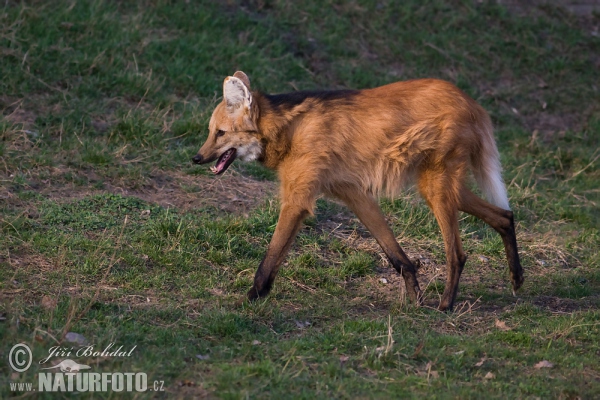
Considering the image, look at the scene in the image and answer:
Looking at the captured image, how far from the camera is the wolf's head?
4.45 meters

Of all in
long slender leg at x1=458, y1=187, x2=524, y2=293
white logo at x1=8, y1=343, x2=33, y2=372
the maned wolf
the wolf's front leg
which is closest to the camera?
white logo at x1=8, y1=343, x2=33, y2=372

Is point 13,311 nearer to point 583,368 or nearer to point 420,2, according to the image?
point 583,368

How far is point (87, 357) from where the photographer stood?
128 inches

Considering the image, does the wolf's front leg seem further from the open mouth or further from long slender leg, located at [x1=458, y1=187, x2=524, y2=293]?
long slender leg, located at [x1=458, y1=187, x2=524, y2=293]

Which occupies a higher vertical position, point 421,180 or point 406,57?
point 421,180

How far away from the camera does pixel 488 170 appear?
471 centimetres

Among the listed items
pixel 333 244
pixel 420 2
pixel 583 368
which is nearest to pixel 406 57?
pixel 420 2

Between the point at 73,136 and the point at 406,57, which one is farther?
the point at 406,57

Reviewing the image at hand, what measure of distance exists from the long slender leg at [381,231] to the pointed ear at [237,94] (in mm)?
799

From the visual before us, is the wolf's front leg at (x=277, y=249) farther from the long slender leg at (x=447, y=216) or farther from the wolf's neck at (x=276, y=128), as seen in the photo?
the long slender leg at (x=447, y=216)

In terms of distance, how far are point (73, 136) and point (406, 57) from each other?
4078 millimetres

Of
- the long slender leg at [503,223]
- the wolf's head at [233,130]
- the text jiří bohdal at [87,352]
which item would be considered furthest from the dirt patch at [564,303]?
the text jiří bohdal at [87,352]

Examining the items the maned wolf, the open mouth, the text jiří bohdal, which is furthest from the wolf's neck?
the text jiří bohdal

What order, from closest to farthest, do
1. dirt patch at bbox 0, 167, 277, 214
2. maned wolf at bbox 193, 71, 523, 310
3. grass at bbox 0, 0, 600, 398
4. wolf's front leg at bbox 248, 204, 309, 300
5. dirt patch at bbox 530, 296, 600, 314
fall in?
grass at bbox 0, 0, 600, 398 < wolf's front leg at bbox 248, 204, 309, 300 < maned wolf at bbox 193, 71, 523, 310 < dirt patch at bbox 530, 296, 600, 314 < dirt patch at bbox 0, 167, 277, 214
